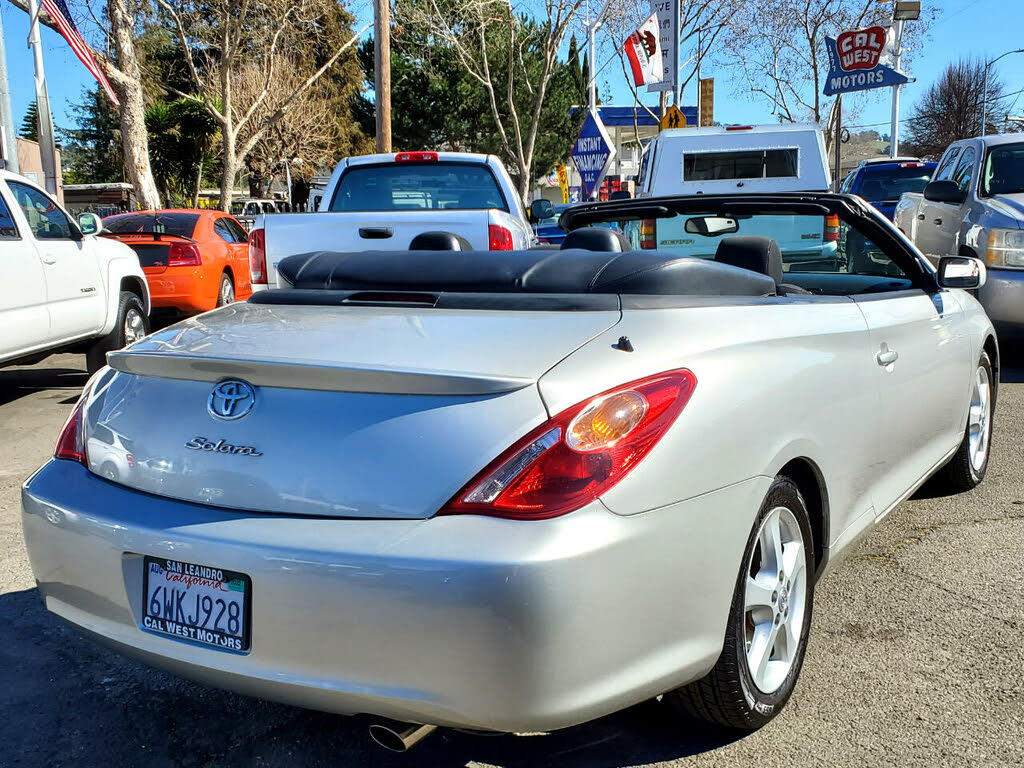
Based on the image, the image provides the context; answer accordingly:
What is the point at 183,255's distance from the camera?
38.4 ft

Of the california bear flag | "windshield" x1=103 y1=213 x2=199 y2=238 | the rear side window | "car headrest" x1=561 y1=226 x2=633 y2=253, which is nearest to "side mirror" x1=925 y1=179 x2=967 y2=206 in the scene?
the rear side window

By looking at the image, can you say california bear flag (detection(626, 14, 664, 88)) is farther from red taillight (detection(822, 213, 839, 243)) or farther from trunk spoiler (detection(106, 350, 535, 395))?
trunk spoiler (detection(106, 350, 535, 395))

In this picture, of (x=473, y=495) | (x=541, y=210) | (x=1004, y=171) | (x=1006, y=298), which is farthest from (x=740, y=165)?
(x=473, y=495)

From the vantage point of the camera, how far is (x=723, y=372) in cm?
258

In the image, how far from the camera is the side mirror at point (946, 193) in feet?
30.2

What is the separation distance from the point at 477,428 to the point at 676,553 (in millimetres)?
539

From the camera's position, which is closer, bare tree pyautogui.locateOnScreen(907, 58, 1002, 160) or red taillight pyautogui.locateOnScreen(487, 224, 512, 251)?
red taillight pyautogui.locateOnScreen(487, 224, 512, 251)

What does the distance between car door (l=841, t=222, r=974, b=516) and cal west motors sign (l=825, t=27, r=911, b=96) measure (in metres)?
25.3

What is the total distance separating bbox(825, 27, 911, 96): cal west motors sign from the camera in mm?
27641

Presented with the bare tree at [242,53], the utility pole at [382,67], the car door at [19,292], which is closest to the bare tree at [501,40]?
the bare tree at [242,53]

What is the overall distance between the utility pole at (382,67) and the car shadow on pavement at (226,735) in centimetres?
1778

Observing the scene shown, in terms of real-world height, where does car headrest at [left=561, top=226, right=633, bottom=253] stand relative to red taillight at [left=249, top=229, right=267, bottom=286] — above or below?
above

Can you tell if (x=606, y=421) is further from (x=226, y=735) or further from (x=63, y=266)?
(x=63, y=266)

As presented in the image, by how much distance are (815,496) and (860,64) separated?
2828 centimetres
